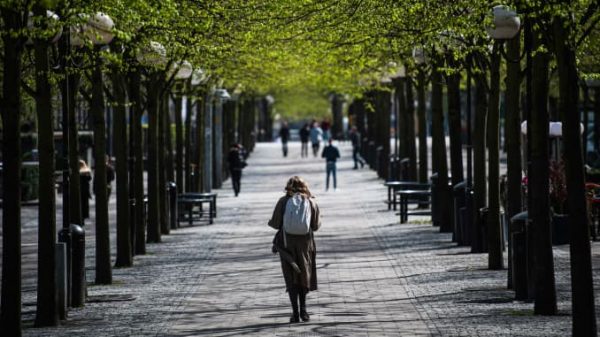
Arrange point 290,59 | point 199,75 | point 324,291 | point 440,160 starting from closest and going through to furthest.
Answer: point 324,291 < point 440,160 < point 199,75 < point 290,59

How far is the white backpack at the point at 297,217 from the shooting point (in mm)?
16672

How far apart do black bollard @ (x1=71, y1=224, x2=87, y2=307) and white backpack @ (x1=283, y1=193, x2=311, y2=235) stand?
2.79 m

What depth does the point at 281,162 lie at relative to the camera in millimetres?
71125

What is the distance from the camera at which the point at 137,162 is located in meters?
25.6

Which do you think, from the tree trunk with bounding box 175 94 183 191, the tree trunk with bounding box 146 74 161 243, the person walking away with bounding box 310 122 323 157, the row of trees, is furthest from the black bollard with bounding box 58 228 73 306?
the person walking away with bounding box 310 122 323 157

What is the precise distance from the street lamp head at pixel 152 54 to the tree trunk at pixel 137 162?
3333mm

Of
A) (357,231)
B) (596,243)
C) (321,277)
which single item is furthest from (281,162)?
(321,277)

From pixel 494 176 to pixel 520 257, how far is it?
13.9 ft

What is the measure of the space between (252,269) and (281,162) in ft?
158

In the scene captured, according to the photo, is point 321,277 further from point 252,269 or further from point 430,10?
point 430,10

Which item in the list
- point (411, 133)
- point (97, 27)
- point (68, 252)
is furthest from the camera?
point (411, 133)

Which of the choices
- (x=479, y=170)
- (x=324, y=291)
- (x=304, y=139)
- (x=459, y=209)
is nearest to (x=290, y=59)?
(x=459, y=209)

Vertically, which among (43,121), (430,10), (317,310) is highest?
(430,10)

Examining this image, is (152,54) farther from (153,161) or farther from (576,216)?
(576,216)
